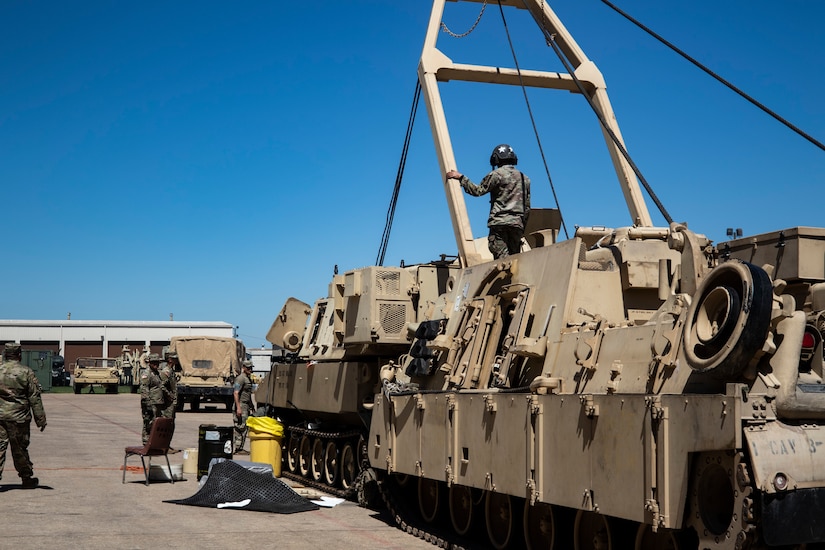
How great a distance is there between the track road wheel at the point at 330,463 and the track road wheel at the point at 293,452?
1.57m

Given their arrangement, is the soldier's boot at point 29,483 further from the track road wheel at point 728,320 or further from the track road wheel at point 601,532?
the track road wheel at point 728,320

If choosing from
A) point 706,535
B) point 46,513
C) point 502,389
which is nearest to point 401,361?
point 502,389

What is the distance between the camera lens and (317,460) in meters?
16.3

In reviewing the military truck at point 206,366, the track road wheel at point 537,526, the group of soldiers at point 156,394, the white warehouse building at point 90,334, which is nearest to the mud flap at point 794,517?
the track road wheel at point 537,526

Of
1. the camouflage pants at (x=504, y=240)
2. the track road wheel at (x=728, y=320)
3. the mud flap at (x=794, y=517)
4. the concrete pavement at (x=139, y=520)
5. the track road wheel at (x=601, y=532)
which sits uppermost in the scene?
the camouflage pants at (x=504, y=240)

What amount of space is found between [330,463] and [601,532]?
7742mm

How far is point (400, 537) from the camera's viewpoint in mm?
11352

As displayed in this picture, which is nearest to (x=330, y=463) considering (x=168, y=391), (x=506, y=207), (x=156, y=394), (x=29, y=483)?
(x=168, y=391)

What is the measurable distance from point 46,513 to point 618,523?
21.8 ft

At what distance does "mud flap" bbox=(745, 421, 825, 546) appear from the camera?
6.45 m

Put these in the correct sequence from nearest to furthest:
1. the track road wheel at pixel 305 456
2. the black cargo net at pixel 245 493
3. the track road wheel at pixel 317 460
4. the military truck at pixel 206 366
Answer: the black cargo net at pixel 245 493
the track road wheel at pixel 317 460
the track road wheel at pixel 305 456
the military truck at pixel 206 366

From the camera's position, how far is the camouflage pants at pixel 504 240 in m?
12.3

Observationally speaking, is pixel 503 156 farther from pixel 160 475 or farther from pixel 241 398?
pixel 241 398

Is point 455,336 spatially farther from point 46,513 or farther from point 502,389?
point 46,513
